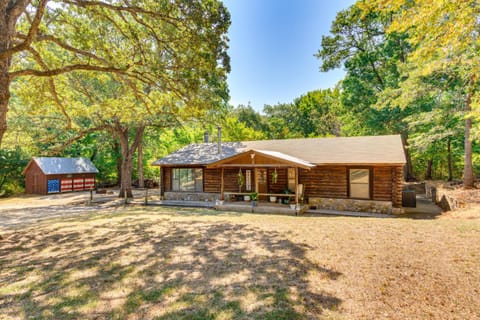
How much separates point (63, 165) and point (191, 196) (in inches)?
676

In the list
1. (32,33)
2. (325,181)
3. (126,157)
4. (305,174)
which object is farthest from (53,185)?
(325,181)

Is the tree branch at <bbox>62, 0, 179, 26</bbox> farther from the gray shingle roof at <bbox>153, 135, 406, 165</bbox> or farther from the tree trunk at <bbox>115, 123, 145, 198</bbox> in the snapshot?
the tree trunk at <bbox>115, 123, 145, 198</bbox>

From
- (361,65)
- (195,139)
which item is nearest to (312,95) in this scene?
(361,65)

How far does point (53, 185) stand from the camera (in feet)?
81.0

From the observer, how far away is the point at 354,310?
→ 343cm

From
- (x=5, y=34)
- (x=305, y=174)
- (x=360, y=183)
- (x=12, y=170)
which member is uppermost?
(x=5, y=34)

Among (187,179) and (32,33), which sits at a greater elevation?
(32,33)

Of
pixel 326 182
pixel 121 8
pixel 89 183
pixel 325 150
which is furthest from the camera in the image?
pixel 89 183

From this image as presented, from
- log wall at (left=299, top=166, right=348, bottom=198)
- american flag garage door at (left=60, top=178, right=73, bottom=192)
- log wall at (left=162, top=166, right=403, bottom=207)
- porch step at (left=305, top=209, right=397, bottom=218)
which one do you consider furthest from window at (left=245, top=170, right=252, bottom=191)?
american flag garage door at (left=60, top=178, right=73, bottom=192)

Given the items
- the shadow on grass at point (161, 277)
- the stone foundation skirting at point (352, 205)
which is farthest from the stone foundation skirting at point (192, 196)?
the shadow on grass at point (161, 277)

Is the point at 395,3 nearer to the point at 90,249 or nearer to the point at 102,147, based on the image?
the point at 90,249

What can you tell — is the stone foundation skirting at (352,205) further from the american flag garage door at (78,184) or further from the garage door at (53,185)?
the garage door at (53,185)

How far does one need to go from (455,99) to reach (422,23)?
12.6m

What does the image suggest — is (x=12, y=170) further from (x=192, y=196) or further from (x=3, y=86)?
(x=3, y=86)
